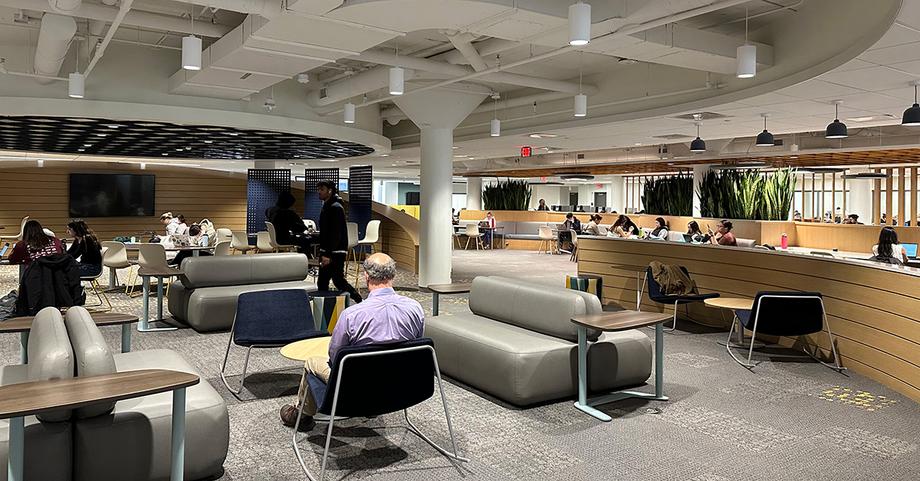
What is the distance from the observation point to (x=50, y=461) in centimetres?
304

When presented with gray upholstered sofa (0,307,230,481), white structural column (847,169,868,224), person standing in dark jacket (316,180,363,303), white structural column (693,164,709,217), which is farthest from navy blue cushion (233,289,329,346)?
white structural column (847,169,868,224)

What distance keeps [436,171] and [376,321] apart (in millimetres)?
7405

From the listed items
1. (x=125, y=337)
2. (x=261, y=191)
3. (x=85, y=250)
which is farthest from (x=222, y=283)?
(x=261, y=191)

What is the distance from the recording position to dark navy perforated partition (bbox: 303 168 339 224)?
1577cm

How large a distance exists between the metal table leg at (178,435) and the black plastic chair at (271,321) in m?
1.83

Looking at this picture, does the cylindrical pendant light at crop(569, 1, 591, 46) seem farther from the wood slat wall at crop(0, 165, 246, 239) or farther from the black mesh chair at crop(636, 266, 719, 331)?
the wood slat wall at crop(0, 165, 246, 239)

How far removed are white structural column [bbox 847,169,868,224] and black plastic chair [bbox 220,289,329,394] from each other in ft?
71.1

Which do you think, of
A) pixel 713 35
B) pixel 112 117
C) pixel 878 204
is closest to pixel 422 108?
pixel 112 117

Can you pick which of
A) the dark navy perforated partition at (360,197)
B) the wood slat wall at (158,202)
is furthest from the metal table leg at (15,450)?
the wood slat wall at (158,202)

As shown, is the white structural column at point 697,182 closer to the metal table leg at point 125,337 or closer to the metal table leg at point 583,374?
the metal table leg at point 583,374

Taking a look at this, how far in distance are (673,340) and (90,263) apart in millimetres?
7147

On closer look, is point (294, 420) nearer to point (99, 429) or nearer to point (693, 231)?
point (99, 429)

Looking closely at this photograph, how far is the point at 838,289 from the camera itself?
6340 mm

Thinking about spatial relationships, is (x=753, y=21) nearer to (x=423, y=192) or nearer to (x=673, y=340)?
(x=673, y=340)
